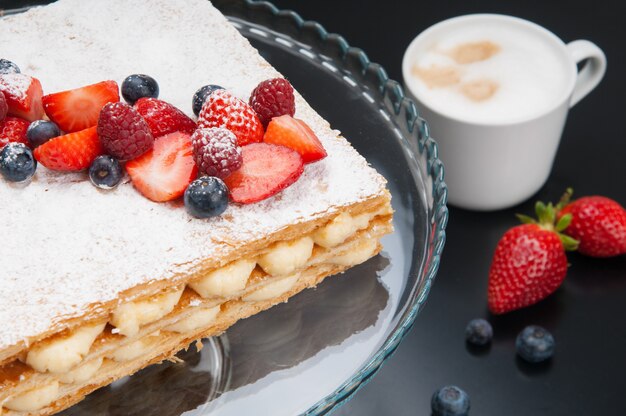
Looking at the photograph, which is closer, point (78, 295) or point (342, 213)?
point (78, 295)

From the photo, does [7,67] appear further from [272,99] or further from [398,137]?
[398,137]

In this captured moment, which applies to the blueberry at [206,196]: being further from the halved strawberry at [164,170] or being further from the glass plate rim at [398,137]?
the glass plate rim at [398,137]

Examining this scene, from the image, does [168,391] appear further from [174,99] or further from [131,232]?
[174,99]

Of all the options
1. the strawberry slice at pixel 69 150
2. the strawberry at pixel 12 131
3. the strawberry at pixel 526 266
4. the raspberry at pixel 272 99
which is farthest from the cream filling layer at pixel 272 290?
the strawberry at pixel 526 266

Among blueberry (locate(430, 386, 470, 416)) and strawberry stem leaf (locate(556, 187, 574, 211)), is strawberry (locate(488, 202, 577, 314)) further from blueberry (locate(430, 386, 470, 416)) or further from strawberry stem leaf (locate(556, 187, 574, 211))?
blueberry (locate(430, 386, 470, 416))

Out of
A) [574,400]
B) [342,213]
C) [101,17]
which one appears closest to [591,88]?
[574,400]

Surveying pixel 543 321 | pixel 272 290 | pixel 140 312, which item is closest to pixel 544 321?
pixel 543 321
